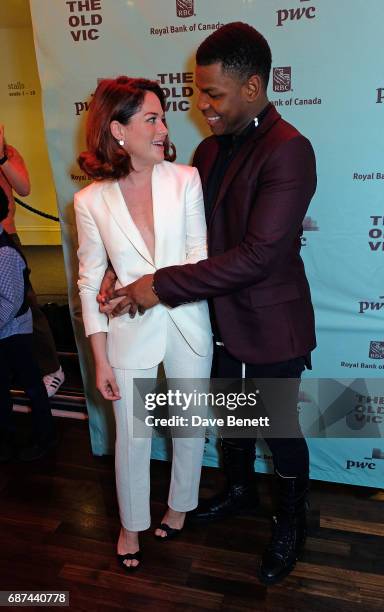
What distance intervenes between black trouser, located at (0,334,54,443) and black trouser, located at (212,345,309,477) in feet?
3.56

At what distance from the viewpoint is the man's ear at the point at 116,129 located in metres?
1.57

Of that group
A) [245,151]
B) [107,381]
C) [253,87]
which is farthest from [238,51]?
[107,381]

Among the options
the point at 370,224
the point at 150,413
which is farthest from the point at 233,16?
the point at 150,413

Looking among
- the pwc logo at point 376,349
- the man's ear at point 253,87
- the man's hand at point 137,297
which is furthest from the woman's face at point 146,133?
the pwc logo at point 376,349

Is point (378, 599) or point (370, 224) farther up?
point (370, 224)

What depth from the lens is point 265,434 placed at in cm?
186

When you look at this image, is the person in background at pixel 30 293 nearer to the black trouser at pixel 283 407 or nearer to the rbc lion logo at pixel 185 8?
the rbc lion logo at pixel 185 8

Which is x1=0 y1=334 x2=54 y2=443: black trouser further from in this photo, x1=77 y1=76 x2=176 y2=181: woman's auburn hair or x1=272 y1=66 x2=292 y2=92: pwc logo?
x1=272 y1=66 x2=292 y2=92: pwc logo

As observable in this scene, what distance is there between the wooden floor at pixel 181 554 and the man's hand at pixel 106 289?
102 centimetres

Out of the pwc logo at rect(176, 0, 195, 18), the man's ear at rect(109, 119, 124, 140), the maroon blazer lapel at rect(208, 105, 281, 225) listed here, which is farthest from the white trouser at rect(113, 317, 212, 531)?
the pwc logo at rect(176, 0, 195, 18)

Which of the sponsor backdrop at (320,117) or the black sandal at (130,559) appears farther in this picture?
the black sandal at (130,559)

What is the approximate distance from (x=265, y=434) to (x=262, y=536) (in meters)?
0.55

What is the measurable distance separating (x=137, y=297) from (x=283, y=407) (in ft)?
2.15

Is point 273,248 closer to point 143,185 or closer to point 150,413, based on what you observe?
point 143,185
